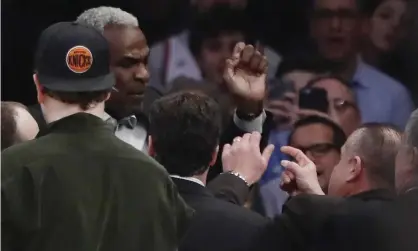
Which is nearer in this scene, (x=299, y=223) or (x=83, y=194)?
(x=83, y=194)

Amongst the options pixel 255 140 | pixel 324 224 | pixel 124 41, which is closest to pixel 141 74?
pixel 124 41

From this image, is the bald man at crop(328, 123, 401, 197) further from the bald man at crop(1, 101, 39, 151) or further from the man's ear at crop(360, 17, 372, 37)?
the man's ear at crop(360, 17, 372, 37)

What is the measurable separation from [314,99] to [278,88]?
0.49ft

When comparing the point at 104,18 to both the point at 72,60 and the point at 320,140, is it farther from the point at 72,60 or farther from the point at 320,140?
the point at 72,60

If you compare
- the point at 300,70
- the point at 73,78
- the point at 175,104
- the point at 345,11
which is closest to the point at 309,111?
the point at 300,70

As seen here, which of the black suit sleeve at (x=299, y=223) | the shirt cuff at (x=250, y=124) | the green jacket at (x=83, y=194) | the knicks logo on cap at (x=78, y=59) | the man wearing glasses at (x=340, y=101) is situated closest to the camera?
the green jacket at (x=83, y=194)

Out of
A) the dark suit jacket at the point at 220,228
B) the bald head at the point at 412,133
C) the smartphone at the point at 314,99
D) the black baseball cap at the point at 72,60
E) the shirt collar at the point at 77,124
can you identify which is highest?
the black baseball cap at the point at 72,60

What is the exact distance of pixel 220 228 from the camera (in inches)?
70.6

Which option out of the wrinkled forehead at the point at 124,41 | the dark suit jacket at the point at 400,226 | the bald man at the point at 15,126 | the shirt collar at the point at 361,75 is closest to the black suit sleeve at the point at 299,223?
the dark suit jacket at the point at 400,226

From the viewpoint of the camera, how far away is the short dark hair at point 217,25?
3158 mm

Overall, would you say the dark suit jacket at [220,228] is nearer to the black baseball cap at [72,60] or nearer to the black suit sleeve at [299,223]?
the black suit sleeve at [299,223]

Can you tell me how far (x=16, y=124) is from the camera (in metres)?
2.14

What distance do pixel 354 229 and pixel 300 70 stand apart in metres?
1.43

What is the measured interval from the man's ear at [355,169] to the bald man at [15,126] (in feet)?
2.51
